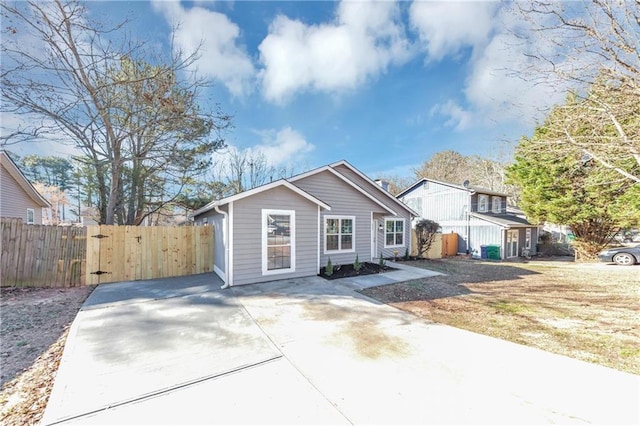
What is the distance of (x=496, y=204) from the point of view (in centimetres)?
1947

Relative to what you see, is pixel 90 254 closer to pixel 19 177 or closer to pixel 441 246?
pixel 19 177

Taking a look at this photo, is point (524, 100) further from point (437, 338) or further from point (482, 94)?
point (437, 338)

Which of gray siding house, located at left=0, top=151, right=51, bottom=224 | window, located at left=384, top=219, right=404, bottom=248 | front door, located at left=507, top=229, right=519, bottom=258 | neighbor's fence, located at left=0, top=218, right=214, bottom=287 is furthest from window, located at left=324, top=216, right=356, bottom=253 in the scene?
gray siding house, located at left=0, top=151, right=51, bottom=224

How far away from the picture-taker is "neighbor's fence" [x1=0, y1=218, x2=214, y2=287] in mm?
6910

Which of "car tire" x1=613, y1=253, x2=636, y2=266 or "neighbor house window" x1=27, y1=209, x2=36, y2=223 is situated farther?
"neighbor house window" x1=27, y1=209, x2=36, y2=223

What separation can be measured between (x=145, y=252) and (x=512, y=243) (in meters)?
21.1

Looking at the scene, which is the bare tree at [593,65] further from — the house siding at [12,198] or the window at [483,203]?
the house siding at [12,198]

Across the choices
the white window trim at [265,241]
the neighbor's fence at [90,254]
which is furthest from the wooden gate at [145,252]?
the white window trim at [265,241]

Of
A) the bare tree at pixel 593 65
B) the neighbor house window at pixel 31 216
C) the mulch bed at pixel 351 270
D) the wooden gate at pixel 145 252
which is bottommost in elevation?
the mulch bed at pixel 351 270

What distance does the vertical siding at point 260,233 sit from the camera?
7.18 meters

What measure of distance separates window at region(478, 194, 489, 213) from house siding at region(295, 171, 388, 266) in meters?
10.9

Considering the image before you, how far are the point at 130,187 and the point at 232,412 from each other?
1435 cm

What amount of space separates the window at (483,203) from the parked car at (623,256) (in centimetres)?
632

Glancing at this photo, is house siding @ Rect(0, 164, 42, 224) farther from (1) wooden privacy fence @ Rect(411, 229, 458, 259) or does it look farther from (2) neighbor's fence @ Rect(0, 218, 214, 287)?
(1) wooden privacy fence @ Rect(411, 229, 458, 259)
